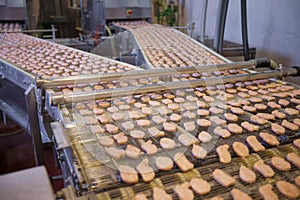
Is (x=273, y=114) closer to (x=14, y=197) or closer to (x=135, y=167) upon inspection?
(x=135, y=167)

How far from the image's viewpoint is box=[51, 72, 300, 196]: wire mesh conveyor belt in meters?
1.25

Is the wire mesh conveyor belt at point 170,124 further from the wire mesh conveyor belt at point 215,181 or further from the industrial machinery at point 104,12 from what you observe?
the industrial machinery at point 104,12

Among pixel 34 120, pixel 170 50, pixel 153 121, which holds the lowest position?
pixel 34 120

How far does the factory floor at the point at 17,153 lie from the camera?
9.53ft

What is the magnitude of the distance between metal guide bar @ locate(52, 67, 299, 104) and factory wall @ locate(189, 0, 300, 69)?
161 cm

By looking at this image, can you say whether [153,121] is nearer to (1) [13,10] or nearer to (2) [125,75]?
(2) [125,75]

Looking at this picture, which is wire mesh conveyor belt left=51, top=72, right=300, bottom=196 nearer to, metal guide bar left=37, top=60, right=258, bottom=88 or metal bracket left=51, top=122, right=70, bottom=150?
metal bracket left=51, top=122, right=70, bottom=150

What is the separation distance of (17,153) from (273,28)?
3.82 meters

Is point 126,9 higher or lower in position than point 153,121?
higher

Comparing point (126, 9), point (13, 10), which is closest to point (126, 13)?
point (126, 9)

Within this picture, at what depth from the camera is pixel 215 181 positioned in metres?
1.16

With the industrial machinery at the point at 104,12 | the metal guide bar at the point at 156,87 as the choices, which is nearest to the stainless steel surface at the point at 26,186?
the metal guide bar at the point at 156,87

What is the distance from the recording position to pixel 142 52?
332 centimetres

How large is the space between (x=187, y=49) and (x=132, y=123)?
2133 millimetres
